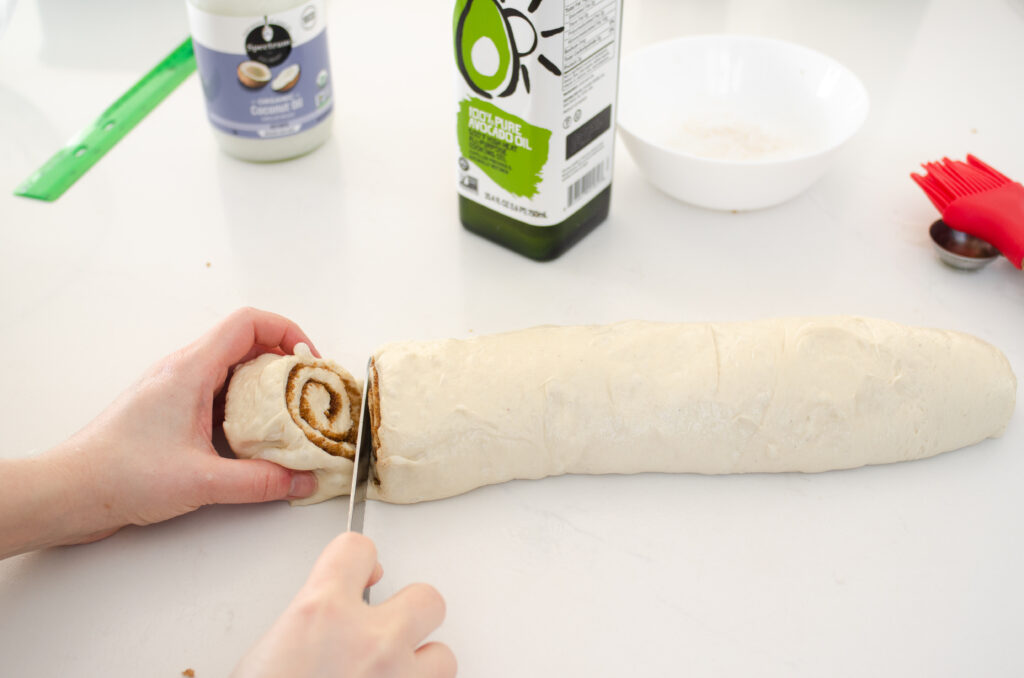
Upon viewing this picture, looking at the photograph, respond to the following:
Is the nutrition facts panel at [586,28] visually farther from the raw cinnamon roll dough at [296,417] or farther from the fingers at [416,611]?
the fingers at [416,611]

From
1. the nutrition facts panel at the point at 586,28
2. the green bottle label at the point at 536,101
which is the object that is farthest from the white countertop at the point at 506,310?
the nutrition facts panel at the point at 586,28

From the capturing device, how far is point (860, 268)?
1.40m

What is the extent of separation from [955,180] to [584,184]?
0.63 meters

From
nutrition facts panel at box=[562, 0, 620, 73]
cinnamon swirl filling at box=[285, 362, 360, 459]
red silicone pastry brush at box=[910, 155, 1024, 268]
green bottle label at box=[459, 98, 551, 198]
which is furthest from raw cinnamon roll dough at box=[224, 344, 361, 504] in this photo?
red silicone pastry brush at box=[910, 155, 1024, 268]

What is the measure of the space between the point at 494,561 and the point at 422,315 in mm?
438

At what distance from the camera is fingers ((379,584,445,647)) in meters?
0.83

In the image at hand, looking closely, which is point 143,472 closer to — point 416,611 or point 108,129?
point 416,611

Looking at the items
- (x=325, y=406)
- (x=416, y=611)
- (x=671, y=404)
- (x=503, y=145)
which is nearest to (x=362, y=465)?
(x=325, y=406)

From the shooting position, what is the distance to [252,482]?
99cm

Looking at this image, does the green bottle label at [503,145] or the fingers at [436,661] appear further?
the green bottle label at [503,145]

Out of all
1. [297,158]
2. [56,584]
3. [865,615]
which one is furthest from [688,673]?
[297,158]

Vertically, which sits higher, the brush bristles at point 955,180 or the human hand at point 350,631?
the brush bristles at point 955,180

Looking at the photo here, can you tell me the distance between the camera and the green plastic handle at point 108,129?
153 cm

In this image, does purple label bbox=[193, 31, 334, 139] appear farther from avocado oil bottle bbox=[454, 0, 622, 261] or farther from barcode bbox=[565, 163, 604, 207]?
barcode bbox=[565, 163, 604, 207]
